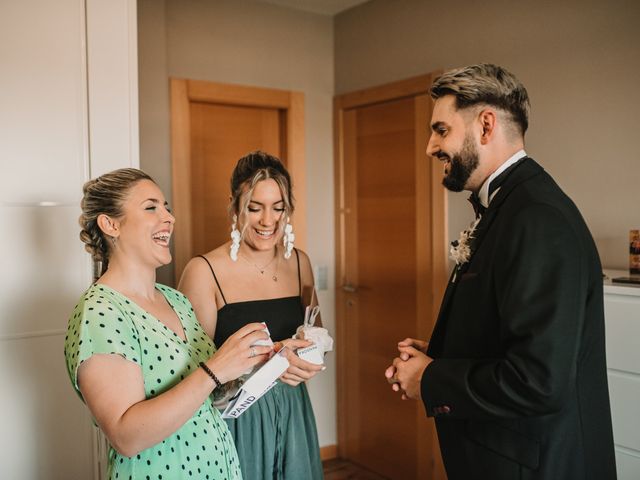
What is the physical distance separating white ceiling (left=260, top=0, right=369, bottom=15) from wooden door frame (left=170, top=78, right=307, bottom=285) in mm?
515

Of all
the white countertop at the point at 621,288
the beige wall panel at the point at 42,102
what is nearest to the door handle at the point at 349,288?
the white countertop at the point at 621,288

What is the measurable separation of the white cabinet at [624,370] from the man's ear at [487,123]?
0.91 metres

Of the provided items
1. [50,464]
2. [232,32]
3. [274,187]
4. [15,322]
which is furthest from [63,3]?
[50,464]

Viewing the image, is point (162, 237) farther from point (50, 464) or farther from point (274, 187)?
point (50, 464)

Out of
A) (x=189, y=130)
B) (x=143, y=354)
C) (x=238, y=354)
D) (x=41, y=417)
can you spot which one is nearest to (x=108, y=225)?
(x=143, y=354)

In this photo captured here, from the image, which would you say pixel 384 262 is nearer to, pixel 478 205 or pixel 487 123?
pixel 478 205

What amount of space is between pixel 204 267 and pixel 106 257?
65 centimetres

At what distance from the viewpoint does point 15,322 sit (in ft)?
7.61

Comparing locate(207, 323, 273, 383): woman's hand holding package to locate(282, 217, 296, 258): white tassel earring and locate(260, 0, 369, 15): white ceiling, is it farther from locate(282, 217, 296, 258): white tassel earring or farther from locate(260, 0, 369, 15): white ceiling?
locate(260, 0, 369, 15): white ceiling

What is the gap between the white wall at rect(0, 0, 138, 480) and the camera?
2.31m

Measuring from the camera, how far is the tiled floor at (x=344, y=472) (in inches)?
154

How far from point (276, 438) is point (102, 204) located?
1055mm

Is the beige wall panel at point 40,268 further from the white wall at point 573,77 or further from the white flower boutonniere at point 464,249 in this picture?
the white wall at point 573,77

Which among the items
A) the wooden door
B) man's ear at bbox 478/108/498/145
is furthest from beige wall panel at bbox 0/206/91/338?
the wooden door
